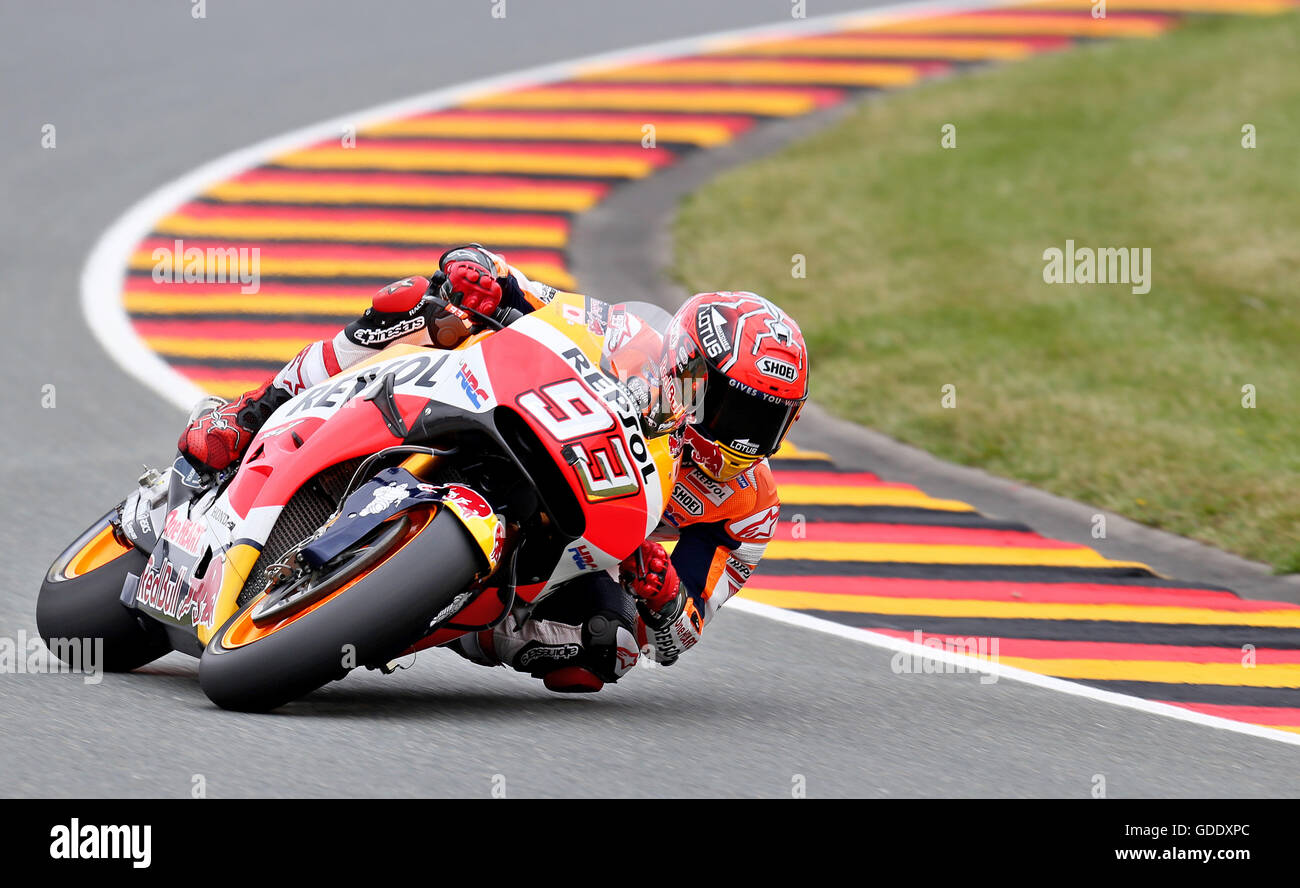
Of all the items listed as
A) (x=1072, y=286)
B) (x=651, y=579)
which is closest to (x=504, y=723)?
(x=651, y=579)

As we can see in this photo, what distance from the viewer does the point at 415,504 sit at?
15.5 ft

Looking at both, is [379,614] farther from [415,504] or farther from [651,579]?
[651,579]

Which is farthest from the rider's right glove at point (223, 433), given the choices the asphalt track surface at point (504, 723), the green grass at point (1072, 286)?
the green grass at point (1072, 286)

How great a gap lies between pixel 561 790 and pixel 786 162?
10065 millimetres

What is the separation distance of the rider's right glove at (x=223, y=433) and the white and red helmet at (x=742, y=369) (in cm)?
134

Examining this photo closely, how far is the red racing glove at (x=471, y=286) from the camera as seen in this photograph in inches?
211

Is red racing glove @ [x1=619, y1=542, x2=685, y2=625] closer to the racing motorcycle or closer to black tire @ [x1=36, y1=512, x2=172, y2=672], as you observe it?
Result: the racing motorcycle

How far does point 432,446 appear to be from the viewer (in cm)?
501

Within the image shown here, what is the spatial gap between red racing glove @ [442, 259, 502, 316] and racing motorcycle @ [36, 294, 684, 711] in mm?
73

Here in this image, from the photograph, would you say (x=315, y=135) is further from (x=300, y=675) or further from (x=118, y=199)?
(x=300, y=675)

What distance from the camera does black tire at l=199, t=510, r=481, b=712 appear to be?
4648 millimetres

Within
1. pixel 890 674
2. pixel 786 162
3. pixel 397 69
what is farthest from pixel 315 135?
pixel 890 674

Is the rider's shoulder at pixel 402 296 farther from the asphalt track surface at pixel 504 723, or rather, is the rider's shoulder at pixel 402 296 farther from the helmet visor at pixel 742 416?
the asphalt track surface at pixel 504 723

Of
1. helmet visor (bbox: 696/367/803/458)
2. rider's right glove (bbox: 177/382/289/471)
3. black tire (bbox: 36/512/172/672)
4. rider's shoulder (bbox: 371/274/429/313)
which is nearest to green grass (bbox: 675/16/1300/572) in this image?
helmet visor (bbox: 696/367/803/458)
